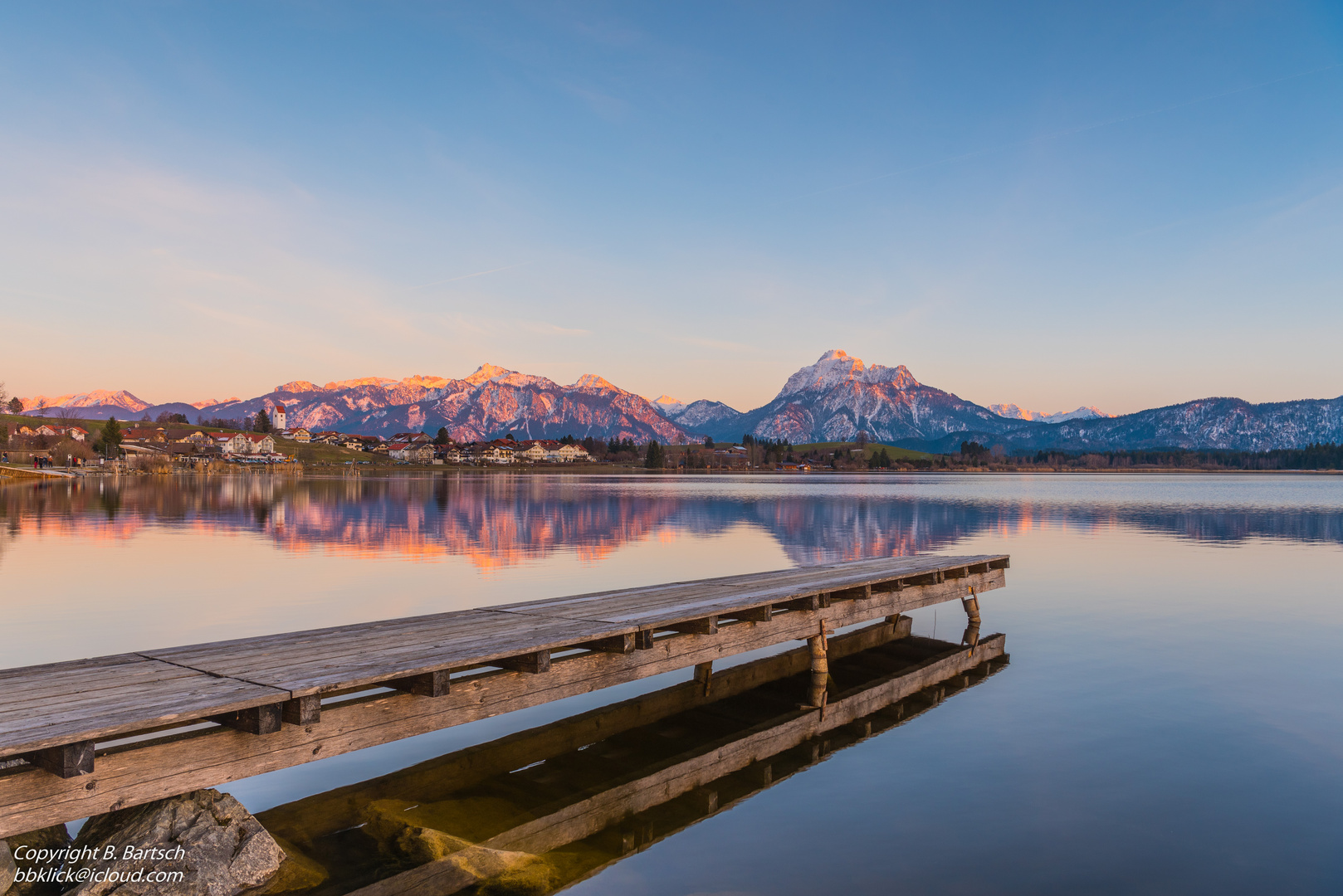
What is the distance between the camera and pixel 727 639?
14305 millimetres

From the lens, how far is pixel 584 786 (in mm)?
11156

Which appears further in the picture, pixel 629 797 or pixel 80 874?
pixel 629 797

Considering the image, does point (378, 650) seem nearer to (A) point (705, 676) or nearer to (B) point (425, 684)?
(B) point (425, 684)

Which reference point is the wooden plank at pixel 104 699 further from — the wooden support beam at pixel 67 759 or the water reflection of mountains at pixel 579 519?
the water reflection of mountains at pixel 579 519

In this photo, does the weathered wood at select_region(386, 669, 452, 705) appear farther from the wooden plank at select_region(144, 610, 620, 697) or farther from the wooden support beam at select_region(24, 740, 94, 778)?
the wooden support beam at select_region(24, 740, 94, 778)

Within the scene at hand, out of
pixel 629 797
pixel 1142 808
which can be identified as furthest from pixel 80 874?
pixel 1142 808

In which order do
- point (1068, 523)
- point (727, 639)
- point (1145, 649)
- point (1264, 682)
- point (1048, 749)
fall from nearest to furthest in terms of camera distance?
1. point (1048, 749)
2. point (727, 639)
3. point (1264, 682)
4. point (1145, 649)
5. point (1068, 523)

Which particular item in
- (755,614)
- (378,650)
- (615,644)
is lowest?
(755,614)

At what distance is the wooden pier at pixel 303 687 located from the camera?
713cm

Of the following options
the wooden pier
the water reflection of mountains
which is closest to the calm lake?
the water reflection of mountains

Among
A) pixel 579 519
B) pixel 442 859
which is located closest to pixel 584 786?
pixel 442 859

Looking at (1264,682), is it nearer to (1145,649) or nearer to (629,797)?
(1145,649)

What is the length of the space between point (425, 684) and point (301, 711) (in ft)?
5.04

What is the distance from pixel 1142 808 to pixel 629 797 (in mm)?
7065
